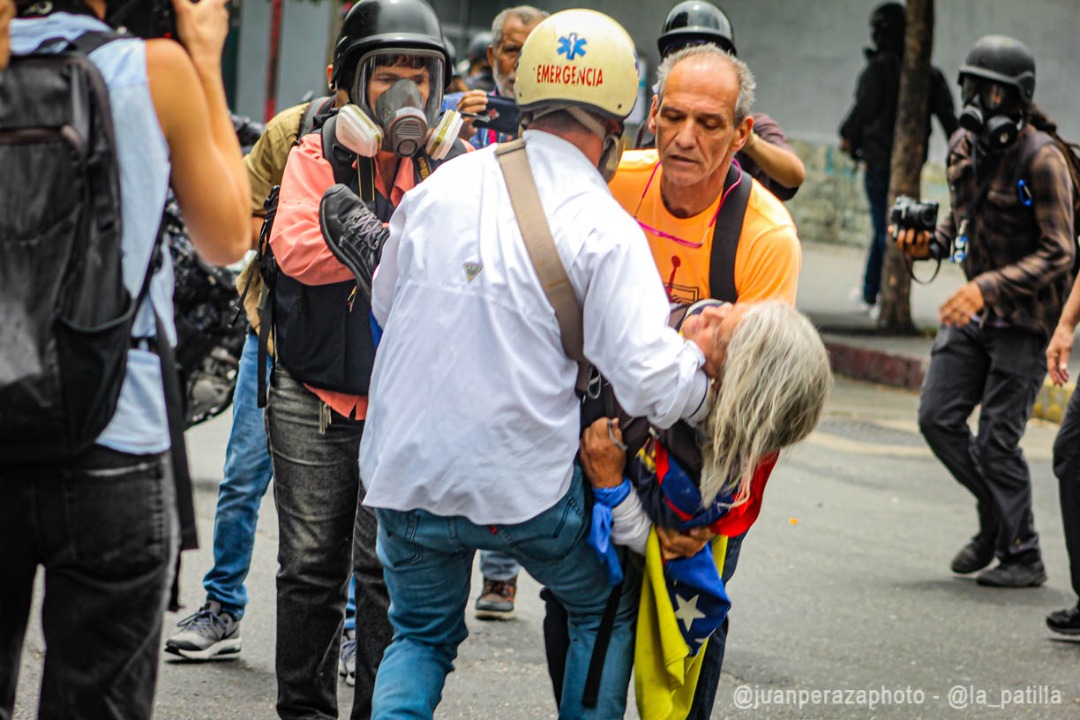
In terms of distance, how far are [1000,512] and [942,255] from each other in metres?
1.06

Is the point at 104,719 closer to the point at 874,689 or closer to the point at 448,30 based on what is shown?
the point at 874,689

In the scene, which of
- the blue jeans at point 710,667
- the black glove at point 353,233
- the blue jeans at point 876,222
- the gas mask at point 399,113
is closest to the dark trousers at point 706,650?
the blue jeans at point 710,667

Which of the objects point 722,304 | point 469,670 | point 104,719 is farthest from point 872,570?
point 104,719

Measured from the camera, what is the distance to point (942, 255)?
6.40 meters

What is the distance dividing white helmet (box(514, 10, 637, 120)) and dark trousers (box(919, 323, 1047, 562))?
3.58m

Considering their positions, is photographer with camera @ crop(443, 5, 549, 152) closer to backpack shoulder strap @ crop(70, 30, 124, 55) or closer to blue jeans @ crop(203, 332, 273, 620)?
blue jeans @ crop(203, 332, 273, 620)

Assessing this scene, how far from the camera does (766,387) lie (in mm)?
3021

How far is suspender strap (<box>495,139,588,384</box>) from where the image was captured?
119 inches

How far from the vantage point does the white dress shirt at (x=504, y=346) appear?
118 inches

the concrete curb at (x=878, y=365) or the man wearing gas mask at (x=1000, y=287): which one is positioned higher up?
the man wearing gas mask at (x=1000, y=287)

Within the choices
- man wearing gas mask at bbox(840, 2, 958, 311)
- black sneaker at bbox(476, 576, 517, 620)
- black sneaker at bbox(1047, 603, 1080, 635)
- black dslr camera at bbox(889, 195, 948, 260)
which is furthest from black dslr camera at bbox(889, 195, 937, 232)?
man wearing gas mask at bbox(840, 2, 958, 311)

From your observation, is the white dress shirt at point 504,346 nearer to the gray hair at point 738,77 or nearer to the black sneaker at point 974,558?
the gray hair at point 738,77

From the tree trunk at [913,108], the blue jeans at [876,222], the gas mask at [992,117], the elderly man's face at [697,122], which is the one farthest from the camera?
the blue jeans at [876,222]

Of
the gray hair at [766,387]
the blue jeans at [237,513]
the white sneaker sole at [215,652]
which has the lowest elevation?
the white sneaker sole at [215,652]
